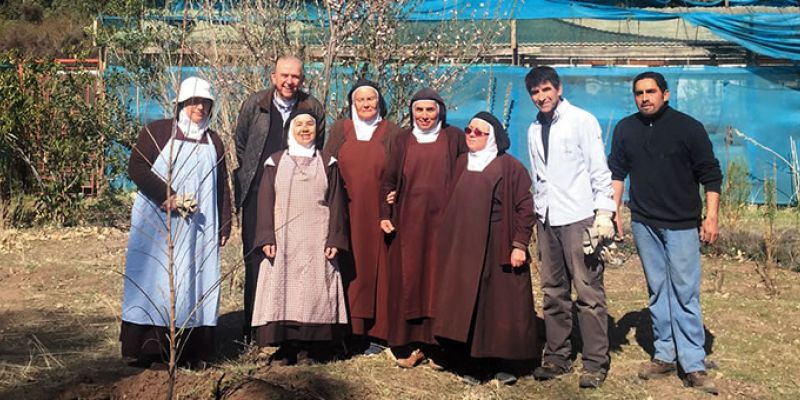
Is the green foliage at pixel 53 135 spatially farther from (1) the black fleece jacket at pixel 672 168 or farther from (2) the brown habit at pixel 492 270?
(1) the black fleece jacket at pixel 672 168

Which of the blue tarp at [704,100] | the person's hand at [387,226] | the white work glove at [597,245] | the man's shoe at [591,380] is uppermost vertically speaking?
the blue tarp at [704,100]

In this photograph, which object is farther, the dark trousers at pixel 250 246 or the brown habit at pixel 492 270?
the dark trousers at pixel 250 246

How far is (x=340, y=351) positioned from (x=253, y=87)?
9.49 ft

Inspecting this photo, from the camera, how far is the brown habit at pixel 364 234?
486 cm

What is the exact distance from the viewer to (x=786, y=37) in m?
9.91

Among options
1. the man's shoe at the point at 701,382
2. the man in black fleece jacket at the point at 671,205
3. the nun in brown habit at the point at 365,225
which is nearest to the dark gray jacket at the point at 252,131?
the nun in brown habit at the point at 365,225

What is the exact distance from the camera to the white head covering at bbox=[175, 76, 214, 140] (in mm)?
4359

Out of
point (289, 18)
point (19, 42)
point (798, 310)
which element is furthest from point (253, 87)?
point (19, 42)

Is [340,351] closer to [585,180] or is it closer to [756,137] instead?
[585,180]

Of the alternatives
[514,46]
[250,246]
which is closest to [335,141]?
[250,246]

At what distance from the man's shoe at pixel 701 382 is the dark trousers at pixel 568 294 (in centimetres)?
44

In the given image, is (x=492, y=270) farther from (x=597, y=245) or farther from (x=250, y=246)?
(x=250, y=246)

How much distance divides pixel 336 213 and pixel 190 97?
971 millimetres

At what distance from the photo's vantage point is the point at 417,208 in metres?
4.74
